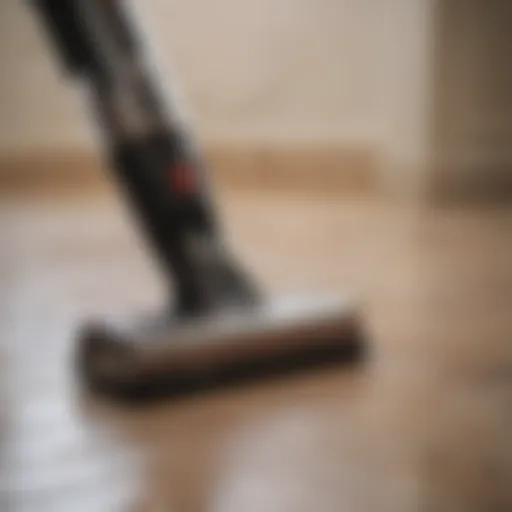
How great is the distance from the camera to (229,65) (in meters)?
2.96

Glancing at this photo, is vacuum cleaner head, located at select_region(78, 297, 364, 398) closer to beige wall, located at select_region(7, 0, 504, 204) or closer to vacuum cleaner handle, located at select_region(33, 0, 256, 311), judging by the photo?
vacuum cleaner handle, located at select_region(33, 0, 256, 311)

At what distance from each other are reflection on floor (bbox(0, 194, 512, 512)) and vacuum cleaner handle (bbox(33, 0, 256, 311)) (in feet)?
0.49

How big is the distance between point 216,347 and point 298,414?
0.43ft

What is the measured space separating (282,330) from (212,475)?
0.33 meters

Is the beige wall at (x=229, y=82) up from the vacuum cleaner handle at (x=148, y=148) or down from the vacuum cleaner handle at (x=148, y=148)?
up

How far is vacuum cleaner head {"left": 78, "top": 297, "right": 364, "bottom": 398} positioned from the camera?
115cm

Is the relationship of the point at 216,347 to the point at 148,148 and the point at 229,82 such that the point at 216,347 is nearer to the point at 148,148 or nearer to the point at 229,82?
the point at 148,148

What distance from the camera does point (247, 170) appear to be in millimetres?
3002

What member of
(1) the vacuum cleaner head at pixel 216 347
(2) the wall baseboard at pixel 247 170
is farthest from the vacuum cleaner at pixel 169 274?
(2) the wall baseboard at pixel 247 170

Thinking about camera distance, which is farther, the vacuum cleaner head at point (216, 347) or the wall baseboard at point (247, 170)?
the wall baseboard at point (247, 170)

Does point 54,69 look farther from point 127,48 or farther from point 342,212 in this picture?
point 127,48

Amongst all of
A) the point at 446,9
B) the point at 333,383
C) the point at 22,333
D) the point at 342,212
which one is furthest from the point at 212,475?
the point at 342,212

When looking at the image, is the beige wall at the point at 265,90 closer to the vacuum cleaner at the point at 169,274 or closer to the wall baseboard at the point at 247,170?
the wall baseboard at the point at 247,170

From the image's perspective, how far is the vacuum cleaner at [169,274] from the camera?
45.9 inches
